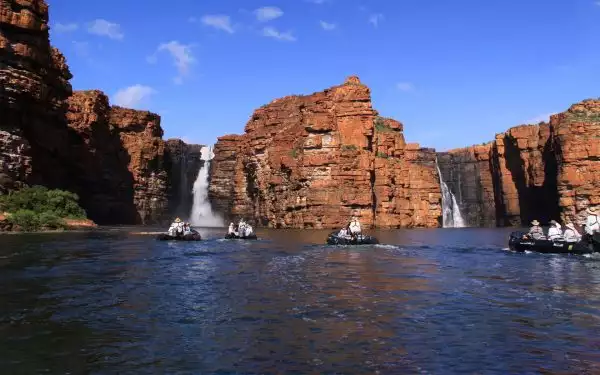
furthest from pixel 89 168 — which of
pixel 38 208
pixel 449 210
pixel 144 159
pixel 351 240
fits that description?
pixel 449 210

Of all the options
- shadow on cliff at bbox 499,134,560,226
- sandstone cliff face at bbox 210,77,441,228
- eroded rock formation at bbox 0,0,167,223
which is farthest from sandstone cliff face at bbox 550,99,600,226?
eroded rock formation at bbox 0,0,167,223

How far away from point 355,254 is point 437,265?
7.59 m

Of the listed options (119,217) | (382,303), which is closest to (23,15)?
(119,217)

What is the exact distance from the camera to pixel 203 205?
11631 centimetres

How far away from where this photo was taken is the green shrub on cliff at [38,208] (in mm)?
52812

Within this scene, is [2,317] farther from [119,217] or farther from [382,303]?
[119,217]

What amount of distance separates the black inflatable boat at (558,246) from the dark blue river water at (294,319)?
310 inches

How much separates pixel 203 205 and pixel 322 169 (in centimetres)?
3850

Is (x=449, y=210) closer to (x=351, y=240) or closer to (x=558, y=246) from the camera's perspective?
(x=351, y=240)

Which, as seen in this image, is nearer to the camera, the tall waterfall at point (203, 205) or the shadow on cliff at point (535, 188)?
the shadow on cliff at point (535, 188)

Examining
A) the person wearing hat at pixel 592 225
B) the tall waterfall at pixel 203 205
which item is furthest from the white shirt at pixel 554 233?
the tall waterfall at pixel 203 205

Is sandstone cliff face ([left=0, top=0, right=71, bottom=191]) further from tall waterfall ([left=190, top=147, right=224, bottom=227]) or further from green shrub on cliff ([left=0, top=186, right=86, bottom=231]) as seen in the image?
tall waterfall ([left=190, top=147, right=224, bottom=227])

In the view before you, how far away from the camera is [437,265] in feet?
95.3

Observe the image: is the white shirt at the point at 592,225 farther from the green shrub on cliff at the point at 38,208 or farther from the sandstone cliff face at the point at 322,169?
the sandstone cliff face at the point at 322,169
